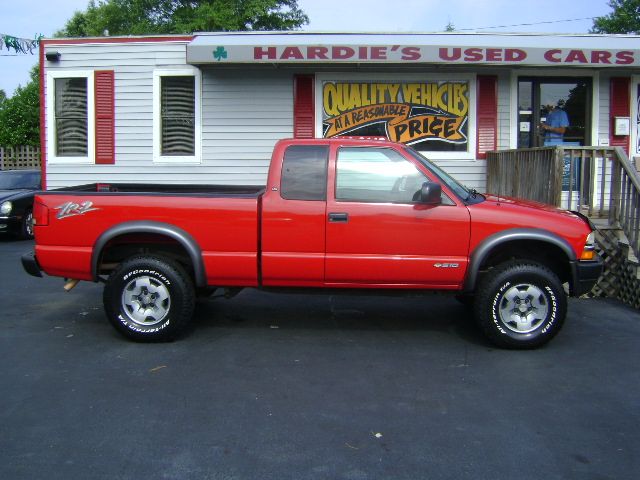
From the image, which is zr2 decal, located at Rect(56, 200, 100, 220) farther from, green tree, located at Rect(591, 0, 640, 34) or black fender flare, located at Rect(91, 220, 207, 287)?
green tree, located at Rect(591, 0, 640, 34)

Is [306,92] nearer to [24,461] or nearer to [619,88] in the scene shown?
[619,88]

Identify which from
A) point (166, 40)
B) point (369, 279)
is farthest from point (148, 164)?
point (369, 279)

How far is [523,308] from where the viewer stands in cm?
566

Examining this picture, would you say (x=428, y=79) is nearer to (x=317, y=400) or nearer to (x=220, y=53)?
(x=220, y=53)

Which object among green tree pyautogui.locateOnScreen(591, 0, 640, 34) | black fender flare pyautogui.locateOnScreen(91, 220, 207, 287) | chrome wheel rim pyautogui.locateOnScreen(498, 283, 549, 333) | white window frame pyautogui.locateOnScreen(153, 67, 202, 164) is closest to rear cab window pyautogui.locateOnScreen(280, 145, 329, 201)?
black fender flare pyautogui.locateOnScreen(91, 220, 207, 287)

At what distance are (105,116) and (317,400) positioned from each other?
8060mm

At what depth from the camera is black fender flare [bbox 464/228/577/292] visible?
18.3ft

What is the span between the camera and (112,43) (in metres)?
10.8

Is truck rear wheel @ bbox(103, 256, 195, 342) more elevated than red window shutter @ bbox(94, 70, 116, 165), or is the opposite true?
red window shutter @ bbox(94, 70, 116, 165)

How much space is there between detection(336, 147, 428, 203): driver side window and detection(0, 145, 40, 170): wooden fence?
73.6ft

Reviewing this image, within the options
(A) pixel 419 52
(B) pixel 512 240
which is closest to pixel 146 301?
(B) pixel 512 240

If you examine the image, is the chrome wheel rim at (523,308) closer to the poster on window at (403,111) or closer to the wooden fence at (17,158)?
the poster on window at (403,111)

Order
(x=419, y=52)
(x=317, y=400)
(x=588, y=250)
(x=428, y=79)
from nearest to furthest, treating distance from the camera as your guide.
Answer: (x=317, y=400), (x=588, y=250), (x=419, y=52), (x=428, y=79)

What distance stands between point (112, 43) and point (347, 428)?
29.3 feet
